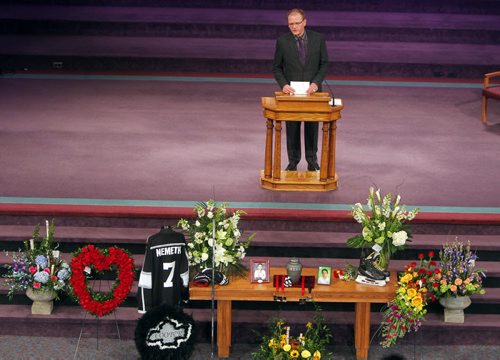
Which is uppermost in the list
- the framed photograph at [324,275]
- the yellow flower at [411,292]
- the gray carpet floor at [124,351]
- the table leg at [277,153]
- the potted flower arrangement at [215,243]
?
the table leg at [277,153]

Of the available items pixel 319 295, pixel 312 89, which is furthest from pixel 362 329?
pixel 312 89

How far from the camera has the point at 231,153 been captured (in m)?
11.8

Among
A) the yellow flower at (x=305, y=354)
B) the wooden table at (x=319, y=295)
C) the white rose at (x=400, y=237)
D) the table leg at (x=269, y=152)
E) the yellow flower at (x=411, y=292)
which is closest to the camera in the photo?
the yellow flower at (x=305, y=354)

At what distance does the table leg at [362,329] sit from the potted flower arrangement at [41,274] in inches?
91.9

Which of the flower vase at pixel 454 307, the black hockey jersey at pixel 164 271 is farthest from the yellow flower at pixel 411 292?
the black hockey jersey at pixel 164 271

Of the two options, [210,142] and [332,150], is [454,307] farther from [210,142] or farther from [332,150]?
[210,142]

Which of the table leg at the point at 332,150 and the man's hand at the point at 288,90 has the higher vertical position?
the man's hand at the point at 288,90

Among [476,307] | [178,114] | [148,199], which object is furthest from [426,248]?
[178,114]

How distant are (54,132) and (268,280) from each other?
181 inches

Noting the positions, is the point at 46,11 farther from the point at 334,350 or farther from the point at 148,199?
the point at 334,350

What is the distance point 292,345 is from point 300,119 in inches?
91.3

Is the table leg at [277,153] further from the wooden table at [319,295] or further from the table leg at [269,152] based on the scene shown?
the wooden table at [319,295]

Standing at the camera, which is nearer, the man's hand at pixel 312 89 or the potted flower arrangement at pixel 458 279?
the potted flower arrangement at pixel 458 279

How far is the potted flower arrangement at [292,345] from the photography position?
A: 8.41 m
